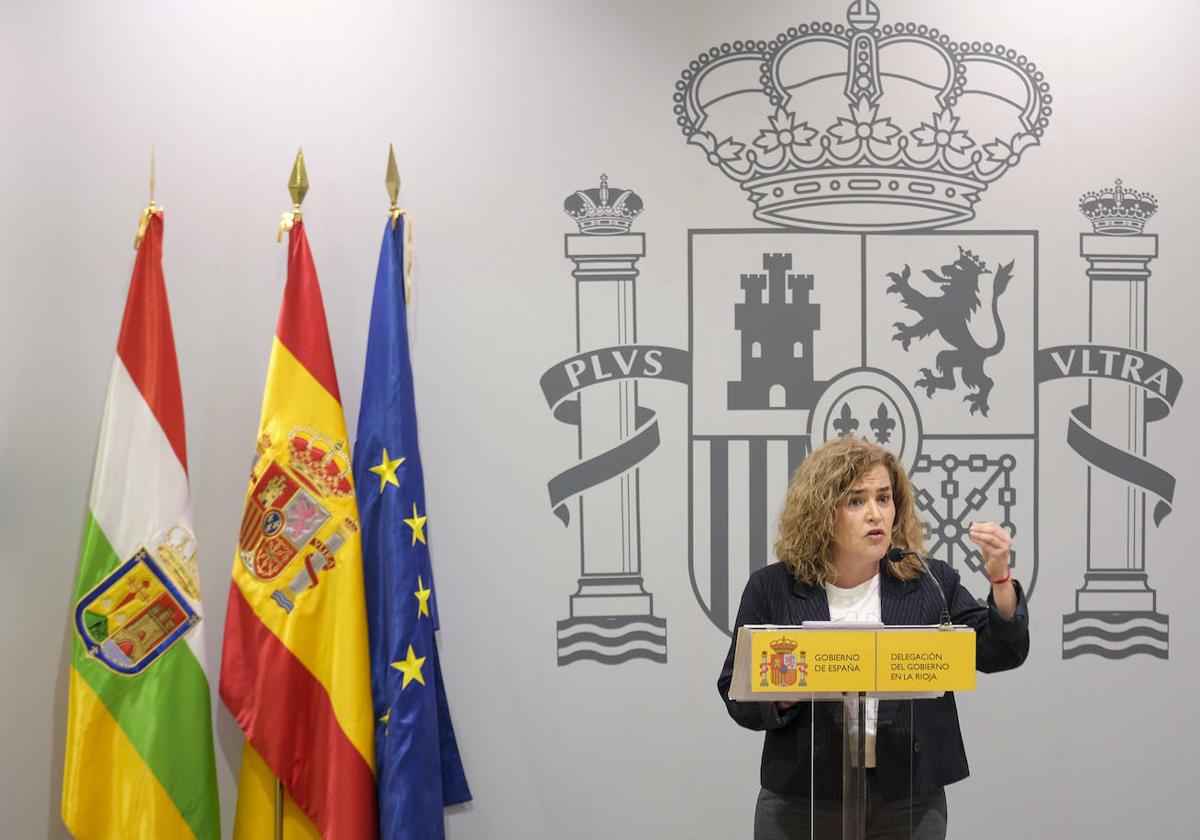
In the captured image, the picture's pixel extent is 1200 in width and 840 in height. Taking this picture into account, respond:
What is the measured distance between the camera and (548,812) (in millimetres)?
3127

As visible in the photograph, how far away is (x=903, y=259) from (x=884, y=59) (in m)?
0.58

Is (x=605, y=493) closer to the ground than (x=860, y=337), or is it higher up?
closer to the ground

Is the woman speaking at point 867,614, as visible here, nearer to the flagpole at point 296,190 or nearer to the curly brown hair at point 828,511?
the curly brown hair at point 828,511

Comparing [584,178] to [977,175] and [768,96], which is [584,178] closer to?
[768,96]

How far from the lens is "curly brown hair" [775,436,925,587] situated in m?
2.32

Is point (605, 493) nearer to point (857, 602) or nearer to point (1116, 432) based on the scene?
point (857, 602)

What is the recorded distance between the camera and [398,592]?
9.49 feet

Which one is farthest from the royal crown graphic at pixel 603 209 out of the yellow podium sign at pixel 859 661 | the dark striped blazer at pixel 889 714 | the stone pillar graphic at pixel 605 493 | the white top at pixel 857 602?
the yellow podium sign at pixel 859 661

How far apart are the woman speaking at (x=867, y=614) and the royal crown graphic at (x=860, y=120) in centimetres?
104

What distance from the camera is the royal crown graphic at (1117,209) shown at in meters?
3.20

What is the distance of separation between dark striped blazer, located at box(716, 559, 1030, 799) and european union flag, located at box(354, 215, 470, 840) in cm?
91

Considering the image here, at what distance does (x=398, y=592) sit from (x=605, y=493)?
2.11 ft

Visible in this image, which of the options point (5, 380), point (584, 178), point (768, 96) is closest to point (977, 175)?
point (768, 96)

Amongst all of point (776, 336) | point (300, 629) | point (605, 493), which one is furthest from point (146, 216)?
point (776, 336)
